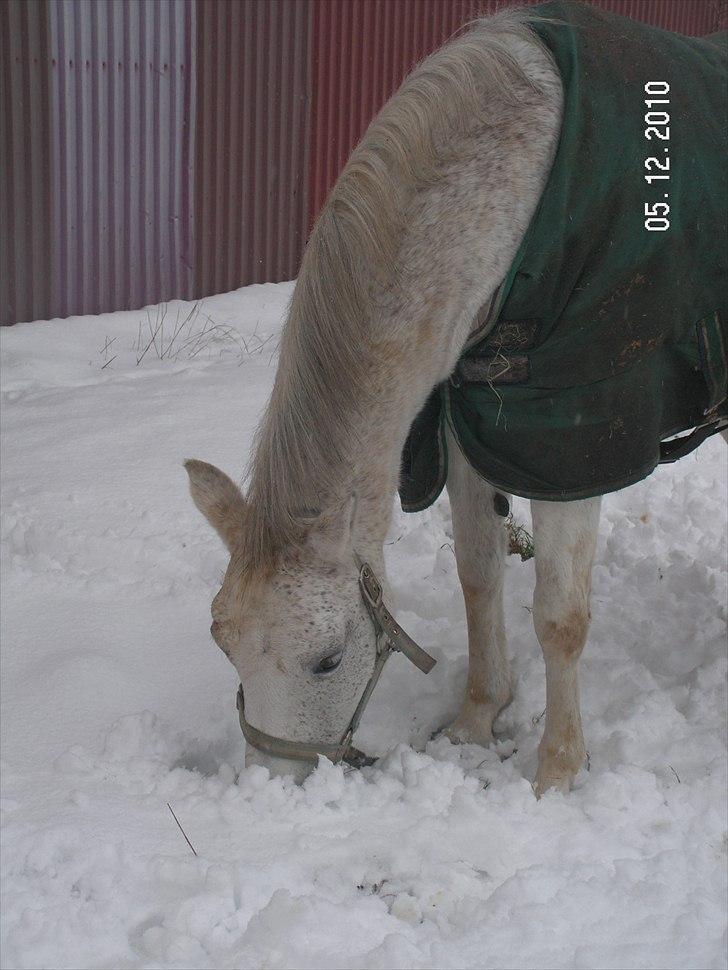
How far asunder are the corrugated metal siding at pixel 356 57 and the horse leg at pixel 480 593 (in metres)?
4.98

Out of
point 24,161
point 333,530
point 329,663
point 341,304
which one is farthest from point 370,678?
point 24,161

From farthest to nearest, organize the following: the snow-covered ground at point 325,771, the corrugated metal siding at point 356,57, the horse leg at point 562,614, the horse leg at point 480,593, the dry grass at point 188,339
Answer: the corrugated metal siding at point 356,57, the dry grass at point 188,339, the horse leg at point 480,593, the horse leg at point 562,614, the snow-covered ground at point 325,771

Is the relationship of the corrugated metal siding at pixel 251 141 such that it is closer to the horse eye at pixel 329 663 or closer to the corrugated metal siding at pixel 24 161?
the corrugated metal siding at pixel 24 161

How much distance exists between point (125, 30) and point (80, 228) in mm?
1319

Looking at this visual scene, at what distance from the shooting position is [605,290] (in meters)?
2.25

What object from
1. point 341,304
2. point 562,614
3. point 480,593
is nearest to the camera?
point 341,304

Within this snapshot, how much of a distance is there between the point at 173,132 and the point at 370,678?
531 centimetres

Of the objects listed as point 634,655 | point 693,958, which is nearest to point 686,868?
point 693,958

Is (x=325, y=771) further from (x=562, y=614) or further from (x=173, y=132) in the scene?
(x=173, y=132)

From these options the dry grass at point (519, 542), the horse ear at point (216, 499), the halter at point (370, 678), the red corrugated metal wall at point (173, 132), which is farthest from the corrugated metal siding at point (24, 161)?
the halter at point (370, 678)

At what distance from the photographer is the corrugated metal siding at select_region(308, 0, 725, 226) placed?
7.45m

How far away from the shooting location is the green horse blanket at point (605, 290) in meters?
2.23

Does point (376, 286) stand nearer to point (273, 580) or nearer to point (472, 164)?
point (472, 164)

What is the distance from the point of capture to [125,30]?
6.41 meters
